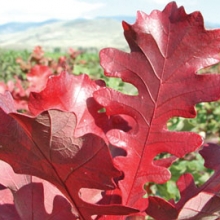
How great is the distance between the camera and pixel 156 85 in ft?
2.07

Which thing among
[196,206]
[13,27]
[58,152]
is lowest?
[13,27]

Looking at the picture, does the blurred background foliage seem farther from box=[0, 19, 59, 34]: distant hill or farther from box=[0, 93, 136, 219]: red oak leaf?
box=[0, 19, 59, 34]: distant hill

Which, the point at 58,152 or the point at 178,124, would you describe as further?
the point at 178,124

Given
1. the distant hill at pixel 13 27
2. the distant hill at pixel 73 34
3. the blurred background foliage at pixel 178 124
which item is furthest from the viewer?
the distant hill at pixel 13 27

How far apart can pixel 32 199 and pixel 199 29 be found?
1.04 ft

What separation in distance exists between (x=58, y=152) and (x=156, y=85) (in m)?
0.18

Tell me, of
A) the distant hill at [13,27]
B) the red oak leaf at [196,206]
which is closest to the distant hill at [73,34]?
the distant hill at [13,27]

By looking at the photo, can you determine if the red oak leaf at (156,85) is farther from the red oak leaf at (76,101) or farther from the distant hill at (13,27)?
the distant hill at (13,27)

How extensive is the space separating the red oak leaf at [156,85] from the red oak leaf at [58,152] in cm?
9

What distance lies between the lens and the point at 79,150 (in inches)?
20.2

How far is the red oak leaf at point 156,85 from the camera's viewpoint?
0.61m

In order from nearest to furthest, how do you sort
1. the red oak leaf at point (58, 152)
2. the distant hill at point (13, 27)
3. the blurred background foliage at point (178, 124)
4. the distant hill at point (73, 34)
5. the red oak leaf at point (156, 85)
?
1. the red oak leaf at point (58, 152)
2. the red oak leaf at point (156, 85)
3. the blurred background foliage at point (178, 124)
4. the distant hill at point (73, 34)
5. the distant hill at point (13, 27)

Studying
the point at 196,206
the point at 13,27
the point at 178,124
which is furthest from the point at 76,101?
the point at 13,27

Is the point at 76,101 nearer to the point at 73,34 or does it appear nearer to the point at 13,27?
the point at 73,34
